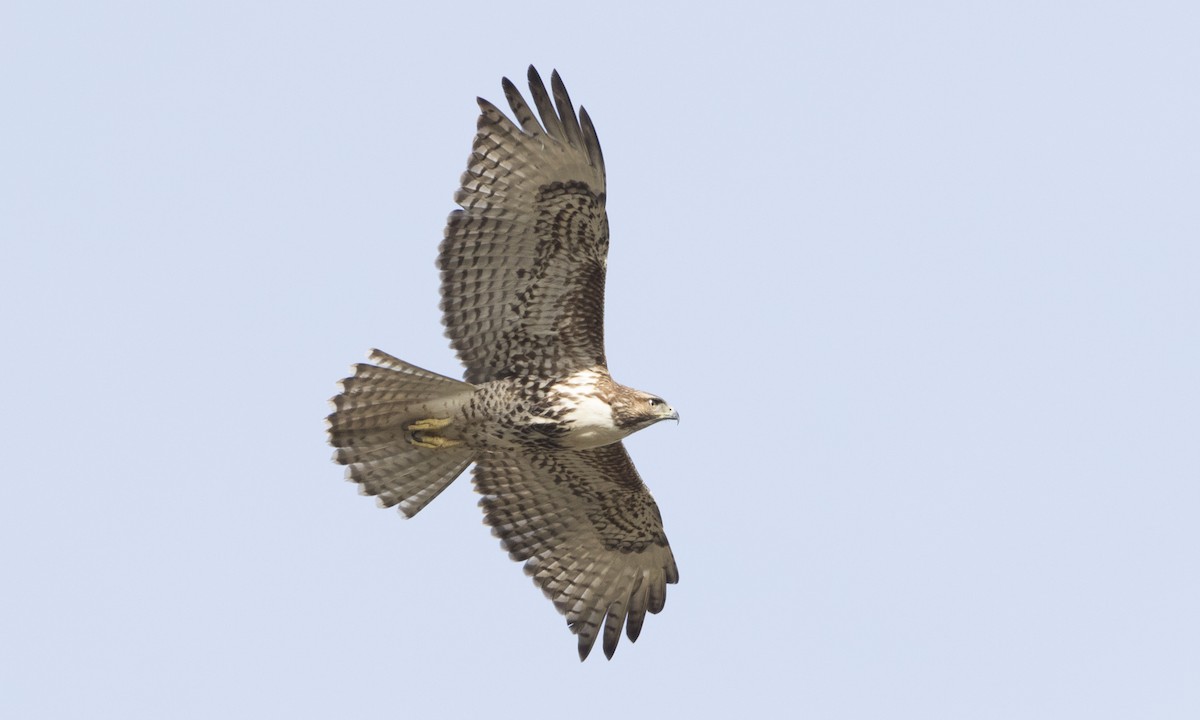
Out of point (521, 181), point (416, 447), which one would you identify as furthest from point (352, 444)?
point (521, 181)

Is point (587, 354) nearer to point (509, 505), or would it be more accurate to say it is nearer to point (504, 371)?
point (504, 371)

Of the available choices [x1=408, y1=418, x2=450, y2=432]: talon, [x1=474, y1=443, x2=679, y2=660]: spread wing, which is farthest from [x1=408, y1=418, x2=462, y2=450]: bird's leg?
[x1=474, y1=443, x2=679, y2=660]: spread wing

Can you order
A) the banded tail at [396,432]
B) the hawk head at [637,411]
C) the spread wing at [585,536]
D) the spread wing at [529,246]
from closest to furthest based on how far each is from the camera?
the spread wing at [529,246] → the hawk head at [637,411] → the banded tail at [396,432] → the spread wing at [585,536]

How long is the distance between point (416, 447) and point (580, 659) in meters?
2.01

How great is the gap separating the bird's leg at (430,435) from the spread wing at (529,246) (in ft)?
1.42

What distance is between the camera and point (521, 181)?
45.3ft

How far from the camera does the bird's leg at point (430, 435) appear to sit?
1438 cm

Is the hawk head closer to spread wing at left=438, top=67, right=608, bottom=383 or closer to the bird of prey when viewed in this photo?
the bird of prey

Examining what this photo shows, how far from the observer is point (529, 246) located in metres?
14.0

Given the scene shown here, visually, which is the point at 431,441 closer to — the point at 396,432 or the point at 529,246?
the point at 396,432

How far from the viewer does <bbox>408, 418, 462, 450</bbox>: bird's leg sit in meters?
14.4

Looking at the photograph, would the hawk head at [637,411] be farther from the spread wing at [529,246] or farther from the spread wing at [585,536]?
the spread wing at [585,536]

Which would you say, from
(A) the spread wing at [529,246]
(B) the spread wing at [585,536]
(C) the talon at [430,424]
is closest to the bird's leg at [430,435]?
(C) the talon at [430,424]

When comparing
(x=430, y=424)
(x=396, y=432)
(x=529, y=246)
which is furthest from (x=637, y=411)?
(x=396, y=432)
